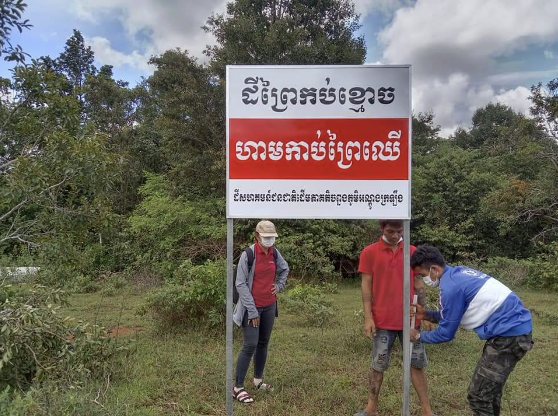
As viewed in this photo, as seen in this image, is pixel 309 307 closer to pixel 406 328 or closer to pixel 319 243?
pixel 406 328

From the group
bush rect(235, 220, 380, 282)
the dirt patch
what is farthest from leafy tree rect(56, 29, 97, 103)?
the dirt patch

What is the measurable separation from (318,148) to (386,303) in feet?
4.36

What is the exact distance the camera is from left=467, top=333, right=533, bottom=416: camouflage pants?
2.93 metres

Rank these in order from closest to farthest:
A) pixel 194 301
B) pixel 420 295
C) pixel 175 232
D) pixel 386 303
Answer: pixel 386 303 < pixel 420 295 < pixel 194 301 < pixel 175 232

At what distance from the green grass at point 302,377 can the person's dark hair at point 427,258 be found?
1520 millimetres

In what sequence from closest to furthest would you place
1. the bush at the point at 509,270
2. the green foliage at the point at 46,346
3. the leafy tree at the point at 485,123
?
1. the green foliage at the point at 46,346
2. the bush at the point at 509,270
3. the leafy tree at the point at 485,123

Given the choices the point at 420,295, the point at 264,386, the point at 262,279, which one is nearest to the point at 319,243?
the point at 264,386

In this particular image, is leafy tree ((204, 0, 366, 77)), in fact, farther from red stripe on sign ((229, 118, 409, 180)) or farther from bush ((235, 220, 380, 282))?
red stripe on sign ((229, 118, 409, 180))

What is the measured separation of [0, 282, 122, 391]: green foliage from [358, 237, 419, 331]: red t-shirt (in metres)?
2.47

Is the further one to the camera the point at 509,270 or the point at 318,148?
the point at 509,270

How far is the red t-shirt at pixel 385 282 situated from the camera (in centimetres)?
358

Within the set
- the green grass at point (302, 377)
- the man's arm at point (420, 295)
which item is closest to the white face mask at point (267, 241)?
the man's arm at point (420, 295)

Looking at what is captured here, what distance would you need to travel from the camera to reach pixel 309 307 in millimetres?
7445

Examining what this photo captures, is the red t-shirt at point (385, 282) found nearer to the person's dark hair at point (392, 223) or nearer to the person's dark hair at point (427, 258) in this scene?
the person's dark hair at point (392, 223)
